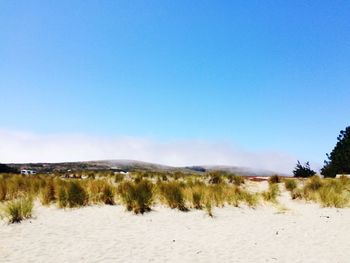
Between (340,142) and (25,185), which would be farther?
(340,142)

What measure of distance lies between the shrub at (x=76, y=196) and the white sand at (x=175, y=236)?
50 cm

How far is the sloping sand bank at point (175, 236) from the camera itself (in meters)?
7.50

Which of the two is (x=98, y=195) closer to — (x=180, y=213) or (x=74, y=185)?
(x=74, y=185)

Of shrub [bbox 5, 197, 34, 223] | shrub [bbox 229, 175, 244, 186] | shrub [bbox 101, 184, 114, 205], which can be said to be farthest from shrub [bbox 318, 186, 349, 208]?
shrub [bbox 229, 175, 244, 186]

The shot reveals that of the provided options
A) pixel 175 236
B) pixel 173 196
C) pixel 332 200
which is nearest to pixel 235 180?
pixel 332 200

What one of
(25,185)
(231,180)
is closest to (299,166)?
(231,180)

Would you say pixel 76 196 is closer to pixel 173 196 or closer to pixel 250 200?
pixel 173 196

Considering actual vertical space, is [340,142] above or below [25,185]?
above

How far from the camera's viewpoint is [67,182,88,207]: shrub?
42.8 ft

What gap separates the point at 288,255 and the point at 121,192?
723cm

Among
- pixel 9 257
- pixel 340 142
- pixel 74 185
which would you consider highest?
pixel 340 142

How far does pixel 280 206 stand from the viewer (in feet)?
47.2

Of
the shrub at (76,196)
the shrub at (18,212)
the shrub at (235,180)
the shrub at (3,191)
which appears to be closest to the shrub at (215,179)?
the shrub at (235,180)

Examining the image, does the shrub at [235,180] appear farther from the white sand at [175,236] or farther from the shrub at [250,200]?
the white sand at [175,236]
